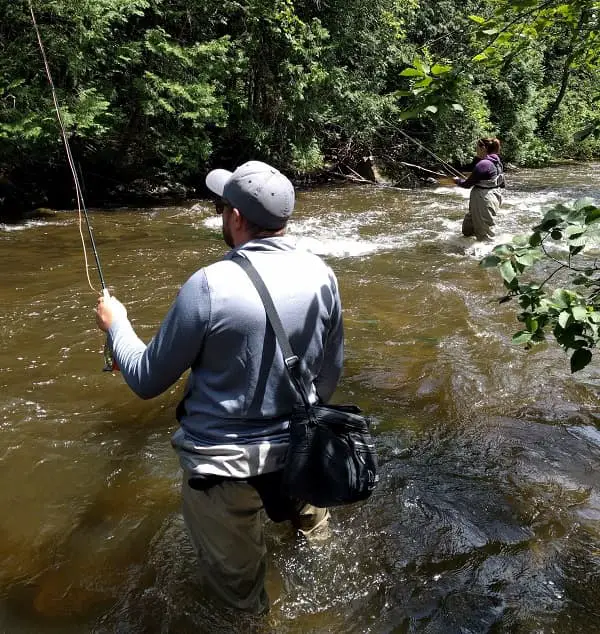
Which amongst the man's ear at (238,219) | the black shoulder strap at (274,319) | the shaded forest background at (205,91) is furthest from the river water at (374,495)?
the shaded forest background at (205,91)

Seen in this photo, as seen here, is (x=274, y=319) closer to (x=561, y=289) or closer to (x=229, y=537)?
(x=229, y=537)

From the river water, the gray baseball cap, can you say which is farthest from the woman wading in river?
the gray baseball cap

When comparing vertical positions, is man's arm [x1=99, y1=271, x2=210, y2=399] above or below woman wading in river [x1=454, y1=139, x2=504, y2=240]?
above

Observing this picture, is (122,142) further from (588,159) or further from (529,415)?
(588,159)

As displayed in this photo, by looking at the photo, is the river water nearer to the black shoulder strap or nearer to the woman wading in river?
the black shoulder strap

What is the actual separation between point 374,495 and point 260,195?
2391 millimetres

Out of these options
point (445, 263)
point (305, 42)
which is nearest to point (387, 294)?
point (445, 263)

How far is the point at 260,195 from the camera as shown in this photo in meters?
2.09

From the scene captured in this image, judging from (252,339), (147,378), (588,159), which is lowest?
(588,159)

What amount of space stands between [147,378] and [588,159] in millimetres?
30167

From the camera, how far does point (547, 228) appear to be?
240 cm

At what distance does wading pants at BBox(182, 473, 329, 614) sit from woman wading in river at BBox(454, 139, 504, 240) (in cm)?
857

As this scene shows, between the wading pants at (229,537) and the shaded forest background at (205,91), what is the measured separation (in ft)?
25.6

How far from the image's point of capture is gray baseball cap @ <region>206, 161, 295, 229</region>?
2.08 meters
